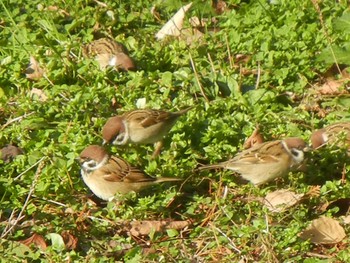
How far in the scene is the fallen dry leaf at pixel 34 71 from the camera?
9602 mm

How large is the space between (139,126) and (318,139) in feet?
4.86

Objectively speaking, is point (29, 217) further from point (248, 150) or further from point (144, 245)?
point (248, 150)

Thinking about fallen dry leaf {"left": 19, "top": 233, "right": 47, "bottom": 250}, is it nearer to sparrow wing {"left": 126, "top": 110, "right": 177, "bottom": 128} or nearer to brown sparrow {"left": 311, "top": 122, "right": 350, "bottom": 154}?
sparrow wing {"left": 126, "top": 110, "right": 177, "bottom": 128}

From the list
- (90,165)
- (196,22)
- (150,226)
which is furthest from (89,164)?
(196,22)

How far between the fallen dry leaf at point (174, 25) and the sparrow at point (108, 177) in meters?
2.90

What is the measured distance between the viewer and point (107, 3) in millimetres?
11000

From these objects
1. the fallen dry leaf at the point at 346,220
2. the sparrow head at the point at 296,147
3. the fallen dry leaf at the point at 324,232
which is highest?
the sparrow head at the point at 296,147

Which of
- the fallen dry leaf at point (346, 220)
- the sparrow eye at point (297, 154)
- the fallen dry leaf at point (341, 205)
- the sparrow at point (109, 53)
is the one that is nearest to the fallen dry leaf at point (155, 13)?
the sparrow at point (109, 53)

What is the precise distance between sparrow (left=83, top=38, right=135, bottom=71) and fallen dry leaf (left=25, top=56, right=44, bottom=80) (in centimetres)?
58

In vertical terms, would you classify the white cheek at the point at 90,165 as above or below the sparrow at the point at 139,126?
above

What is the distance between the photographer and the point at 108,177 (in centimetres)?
792

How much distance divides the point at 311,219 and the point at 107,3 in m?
4.22

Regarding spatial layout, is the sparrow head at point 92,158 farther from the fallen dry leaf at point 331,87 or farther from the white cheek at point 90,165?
the fallen dry leaf at point 331,87

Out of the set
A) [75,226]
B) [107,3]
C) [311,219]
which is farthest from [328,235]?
[107,3]
